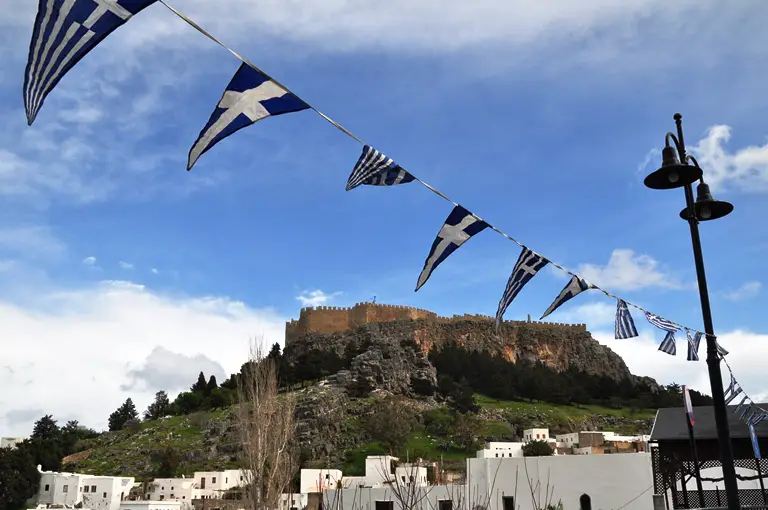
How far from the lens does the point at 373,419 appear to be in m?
52.5

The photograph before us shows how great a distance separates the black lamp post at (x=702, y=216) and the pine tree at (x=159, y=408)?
244 feet

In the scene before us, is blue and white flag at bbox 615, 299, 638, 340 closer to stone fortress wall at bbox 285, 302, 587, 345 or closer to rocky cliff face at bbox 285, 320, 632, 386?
rocky cliff face at bbox 285, 320, 632, 386

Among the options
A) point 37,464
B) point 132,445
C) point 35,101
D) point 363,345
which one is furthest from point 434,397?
point 35,101

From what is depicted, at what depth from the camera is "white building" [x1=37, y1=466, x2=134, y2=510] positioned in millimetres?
42594

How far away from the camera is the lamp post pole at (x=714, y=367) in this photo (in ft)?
18.4

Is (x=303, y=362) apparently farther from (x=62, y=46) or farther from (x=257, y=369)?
(x=62, y=46)

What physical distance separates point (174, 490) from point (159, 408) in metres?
41.3

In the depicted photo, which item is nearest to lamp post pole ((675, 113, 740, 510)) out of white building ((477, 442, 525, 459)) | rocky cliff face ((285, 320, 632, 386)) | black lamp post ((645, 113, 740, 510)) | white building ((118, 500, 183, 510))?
black lamp post ((645, 113, 740, 510))

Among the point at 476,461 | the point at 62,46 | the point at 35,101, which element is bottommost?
the point at 476,461

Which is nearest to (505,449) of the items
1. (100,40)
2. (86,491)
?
(86,491)

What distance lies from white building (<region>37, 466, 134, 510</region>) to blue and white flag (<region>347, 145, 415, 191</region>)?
4271 centimetres

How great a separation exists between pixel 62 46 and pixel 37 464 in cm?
5653

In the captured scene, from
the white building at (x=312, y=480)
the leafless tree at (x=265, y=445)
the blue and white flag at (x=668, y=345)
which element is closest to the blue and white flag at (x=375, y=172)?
the blue and white flag at (x=668, y=345)

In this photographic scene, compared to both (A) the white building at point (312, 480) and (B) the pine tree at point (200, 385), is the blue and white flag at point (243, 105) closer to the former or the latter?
(A) the white building at point (312, 480)
